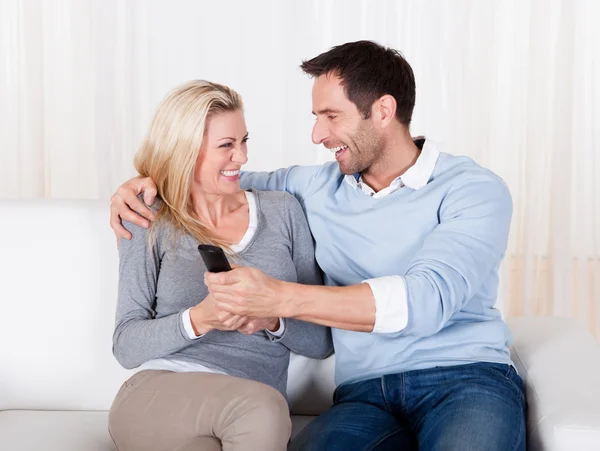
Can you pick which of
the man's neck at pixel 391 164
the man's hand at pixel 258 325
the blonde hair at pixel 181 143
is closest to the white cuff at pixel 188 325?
the man's hand at pixel 258 325

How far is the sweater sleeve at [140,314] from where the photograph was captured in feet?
6.33

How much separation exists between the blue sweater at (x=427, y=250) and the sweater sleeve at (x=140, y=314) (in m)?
0.41

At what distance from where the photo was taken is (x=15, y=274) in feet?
7.18

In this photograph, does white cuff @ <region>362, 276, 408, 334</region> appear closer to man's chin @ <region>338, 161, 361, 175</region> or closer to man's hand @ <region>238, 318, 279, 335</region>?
man's hand @ <region>238, 318, 279, 335</region>

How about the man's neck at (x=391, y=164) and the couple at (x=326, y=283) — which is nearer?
the couple at (x=326, y=283)

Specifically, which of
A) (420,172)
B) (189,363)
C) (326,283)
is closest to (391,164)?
(420,172)

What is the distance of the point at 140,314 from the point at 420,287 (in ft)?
2.10

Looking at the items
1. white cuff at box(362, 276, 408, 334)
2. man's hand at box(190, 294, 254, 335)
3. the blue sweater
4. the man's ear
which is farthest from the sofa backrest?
the man's ear

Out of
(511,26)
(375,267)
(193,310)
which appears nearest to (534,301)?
(511,26)

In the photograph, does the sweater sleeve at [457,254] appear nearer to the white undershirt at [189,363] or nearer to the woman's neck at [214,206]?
the white undershirt at [189,363]

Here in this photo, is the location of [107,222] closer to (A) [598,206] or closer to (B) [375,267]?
(B) [375,267]

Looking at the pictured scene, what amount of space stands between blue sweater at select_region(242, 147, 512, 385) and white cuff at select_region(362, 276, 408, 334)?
0.07 meters

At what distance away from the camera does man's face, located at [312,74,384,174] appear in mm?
2152

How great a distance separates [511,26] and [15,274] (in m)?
2.77
